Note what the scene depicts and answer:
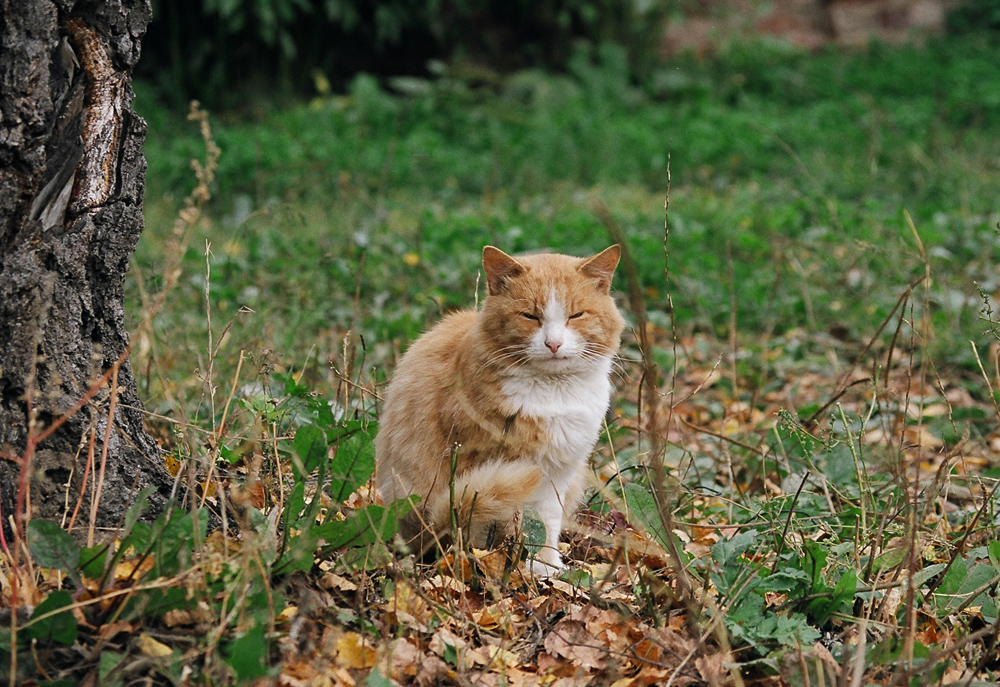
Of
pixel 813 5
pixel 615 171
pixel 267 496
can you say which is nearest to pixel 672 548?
pixel 267 496

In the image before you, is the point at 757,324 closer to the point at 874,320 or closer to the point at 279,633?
the point at 874,320

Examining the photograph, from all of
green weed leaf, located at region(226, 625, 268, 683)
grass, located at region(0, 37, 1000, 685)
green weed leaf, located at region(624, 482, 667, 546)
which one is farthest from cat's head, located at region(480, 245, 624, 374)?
green weed leaf, located at region(226, 625, 268, 683)

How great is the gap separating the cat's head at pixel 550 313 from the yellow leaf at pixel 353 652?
0.88 meters

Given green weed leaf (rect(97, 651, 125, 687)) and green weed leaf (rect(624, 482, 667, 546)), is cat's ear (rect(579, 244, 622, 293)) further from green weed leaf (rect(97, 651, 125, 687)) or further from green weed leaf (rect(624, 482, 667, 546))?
green weed leaf (rect(97, 651, 125, 687))

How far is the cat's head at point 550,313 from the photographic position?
2641mm

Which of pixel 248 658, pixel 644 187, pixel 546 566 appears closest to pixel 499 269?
pixel 546 566

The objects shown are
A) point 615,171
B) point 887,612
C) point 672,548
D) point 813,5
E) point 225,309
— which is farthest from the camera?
point 813,5

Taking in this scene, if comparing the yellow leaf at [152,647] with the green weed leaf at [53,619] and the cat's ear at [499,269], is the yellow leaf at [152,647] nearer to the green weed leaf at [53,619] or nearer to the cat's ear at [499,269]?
the green weed leaf at [53,619]

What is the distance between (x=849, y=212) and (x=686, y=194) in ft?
5.87

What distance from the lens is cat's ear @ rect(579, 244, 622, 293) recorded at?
2744mm

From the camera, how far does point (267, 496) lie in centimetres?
233

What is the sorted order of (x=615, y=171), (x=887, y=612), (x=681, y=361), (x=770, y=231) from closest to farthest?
(x=887, y=612), (x=681, y=361), (x=770, y=231), (x=615, y=171)

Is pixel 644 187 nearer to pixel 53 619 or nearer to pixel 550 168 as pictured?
pixel 550 168

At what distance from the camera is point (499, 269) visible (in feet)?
9.02
